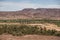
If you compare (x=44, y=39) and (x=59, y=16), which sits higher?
(x=44, y=39)

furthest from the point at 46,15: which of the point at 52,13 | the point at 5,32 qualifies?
the point at 5,32

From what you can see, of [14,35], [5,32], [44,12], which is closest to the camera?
[14,35]

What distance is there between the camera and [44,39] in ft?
99.5

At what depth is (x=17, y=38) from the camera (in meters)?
30.9

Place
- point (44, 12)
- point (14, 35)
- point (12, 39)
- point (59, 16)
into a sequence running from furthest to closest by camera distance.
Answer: point (44, 12)
point (59, 16)
point (14, 35)
point (12, 39)

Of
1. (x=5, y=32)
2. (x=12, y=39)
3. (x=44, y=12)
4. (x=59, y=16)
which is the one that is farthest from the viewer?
(x=44, y=12)

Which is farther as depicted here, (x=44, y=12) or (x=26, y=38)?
(x=44, y=12)

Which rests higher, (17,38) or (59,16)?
(17,38)

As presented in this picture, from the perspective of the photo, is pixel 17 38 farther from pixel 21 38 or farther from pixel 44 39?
pixel 44 39

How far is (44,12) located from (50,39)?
162 meters

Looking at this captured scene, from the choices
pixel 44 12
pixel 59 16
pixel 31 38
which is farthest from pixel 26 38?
pixel 44 12

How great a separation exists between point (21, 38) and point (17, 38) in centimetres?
56

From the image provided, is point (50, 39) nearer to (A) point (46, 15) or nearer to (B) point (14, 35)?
(B) point (14, 35)

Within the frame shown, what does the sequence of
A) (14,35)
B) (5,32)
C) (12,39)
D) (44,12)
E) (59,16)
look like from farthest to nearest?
(44,12) < (59,16) < (5,32) < (14,35) < (12,39)
